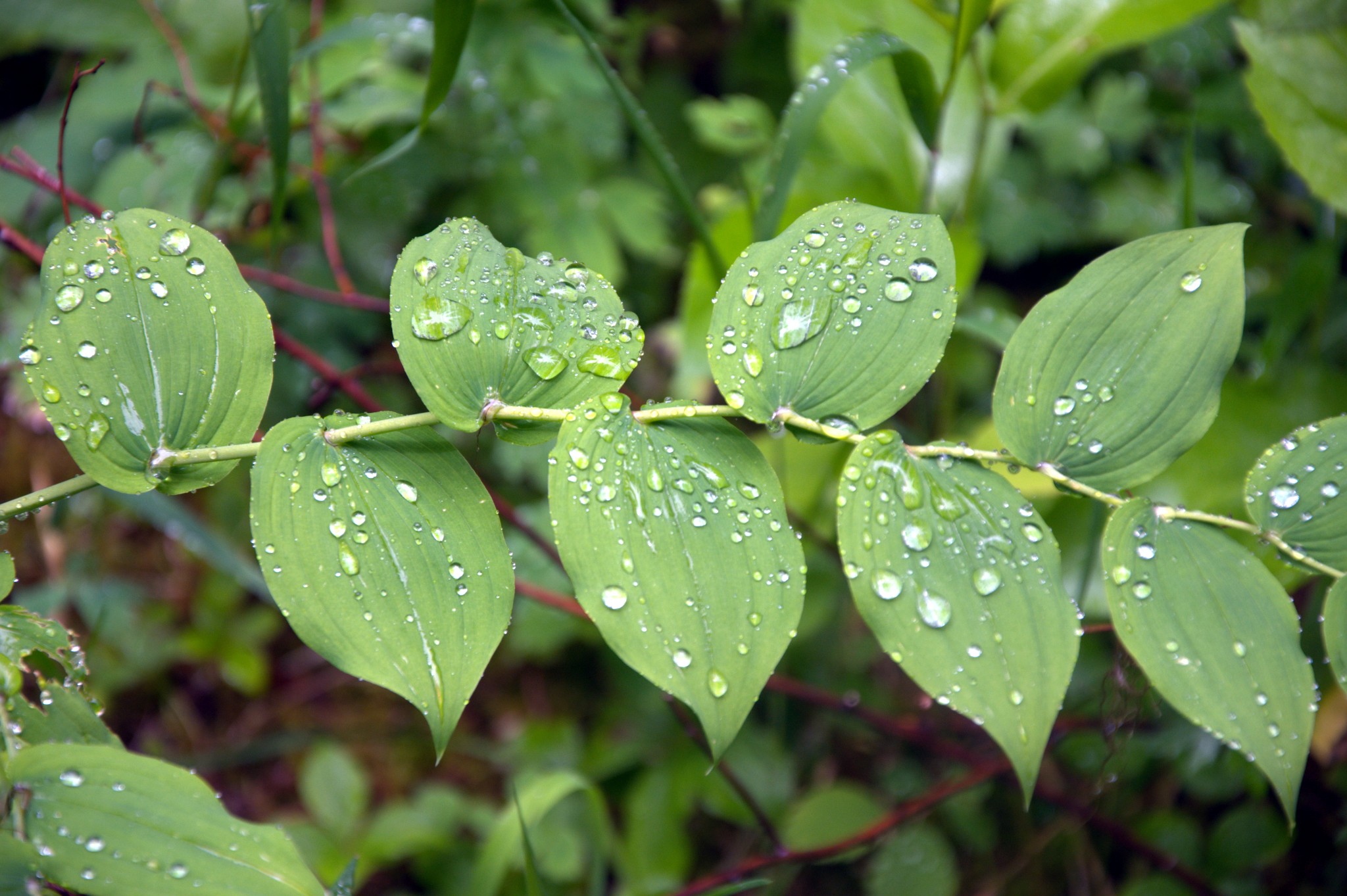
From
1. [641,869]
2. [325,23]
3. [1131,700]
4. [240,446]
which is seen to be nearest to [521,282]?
[240,446]

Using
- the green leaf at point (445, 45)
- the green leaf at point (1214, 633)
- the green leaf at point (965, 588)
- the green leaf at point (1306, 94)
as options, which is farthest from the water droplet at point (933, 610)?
the green leaf at point (1306, 94)

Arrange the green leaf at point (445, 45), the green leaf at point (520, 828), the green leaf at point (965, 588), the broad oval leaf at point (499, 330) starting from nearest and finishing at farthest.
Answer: the green leaf at point (965, 588) → the broad oval leaf at point (499, 330) → the green leaf at point (445, 45) → the green leaf at point (520, 828)

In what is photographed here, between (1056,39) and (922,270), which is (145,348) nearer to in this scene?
(922,270)

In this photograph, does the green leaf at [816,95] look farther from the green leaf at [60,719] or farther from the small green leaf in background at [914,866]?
the small green leaf in background at [914,866]

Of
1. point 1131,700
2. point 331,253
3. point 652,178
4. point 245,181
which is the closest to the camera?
point 1131,700

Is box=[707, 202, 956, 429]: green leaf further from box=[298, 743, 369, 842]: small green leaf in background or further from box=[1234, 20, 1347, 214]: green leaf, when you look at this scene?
box=[298, 743, 369, 842]: small green leaf in background

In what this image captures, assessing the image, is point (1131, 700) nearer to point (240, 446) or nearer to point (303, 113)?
point (240, 446)
